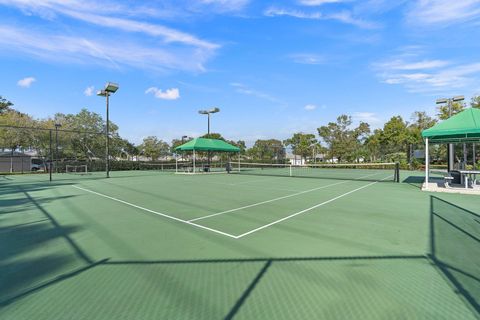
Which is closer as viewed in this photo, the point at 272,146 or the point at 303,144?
the point at 272,146

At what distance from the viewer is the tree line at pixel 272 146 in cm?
3397

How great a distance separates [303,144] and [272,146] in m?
12.6

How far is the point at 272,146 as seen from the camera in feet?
141

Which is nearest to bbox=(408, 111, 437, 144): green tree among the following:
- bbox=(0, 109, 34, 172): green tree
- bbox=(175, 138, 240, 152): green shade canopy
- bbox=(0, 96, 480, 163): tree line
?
bbox=(0, 96, 480, 163): tree line

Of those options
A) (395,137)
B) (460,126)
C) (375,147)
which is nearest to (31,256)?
(460,126)

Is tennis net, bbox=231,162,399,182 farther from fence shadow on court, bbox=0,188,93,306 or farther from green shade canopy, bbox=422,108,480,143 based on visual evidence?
fence shadow on court, bbox=0,188,93,306

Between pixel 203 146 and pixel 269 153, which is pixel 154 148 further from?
pixel 203 146

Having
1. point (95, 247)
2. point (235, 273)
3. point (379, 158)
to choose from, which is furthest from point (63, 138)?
point (379, 158)

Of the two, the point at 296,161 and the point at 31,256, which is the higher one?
the point at 296,161

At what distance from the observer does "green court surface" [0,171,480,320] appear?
281cm

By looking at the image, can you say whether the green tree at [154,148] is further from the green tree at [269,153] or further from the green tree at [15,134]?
the green tree at [15,134]

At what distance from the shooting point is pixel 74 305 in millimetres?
2861

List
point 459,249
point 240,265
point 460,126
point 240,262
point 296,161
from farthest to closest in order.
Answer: point 296,161, point 460,126, point 459,249, point 240,262, point 240,265

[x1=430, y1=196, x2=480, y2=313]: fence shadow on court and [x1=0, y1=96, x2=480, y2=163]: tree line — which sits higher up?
[x1=0, y1=96, x2=480, y2=163]: tree line
